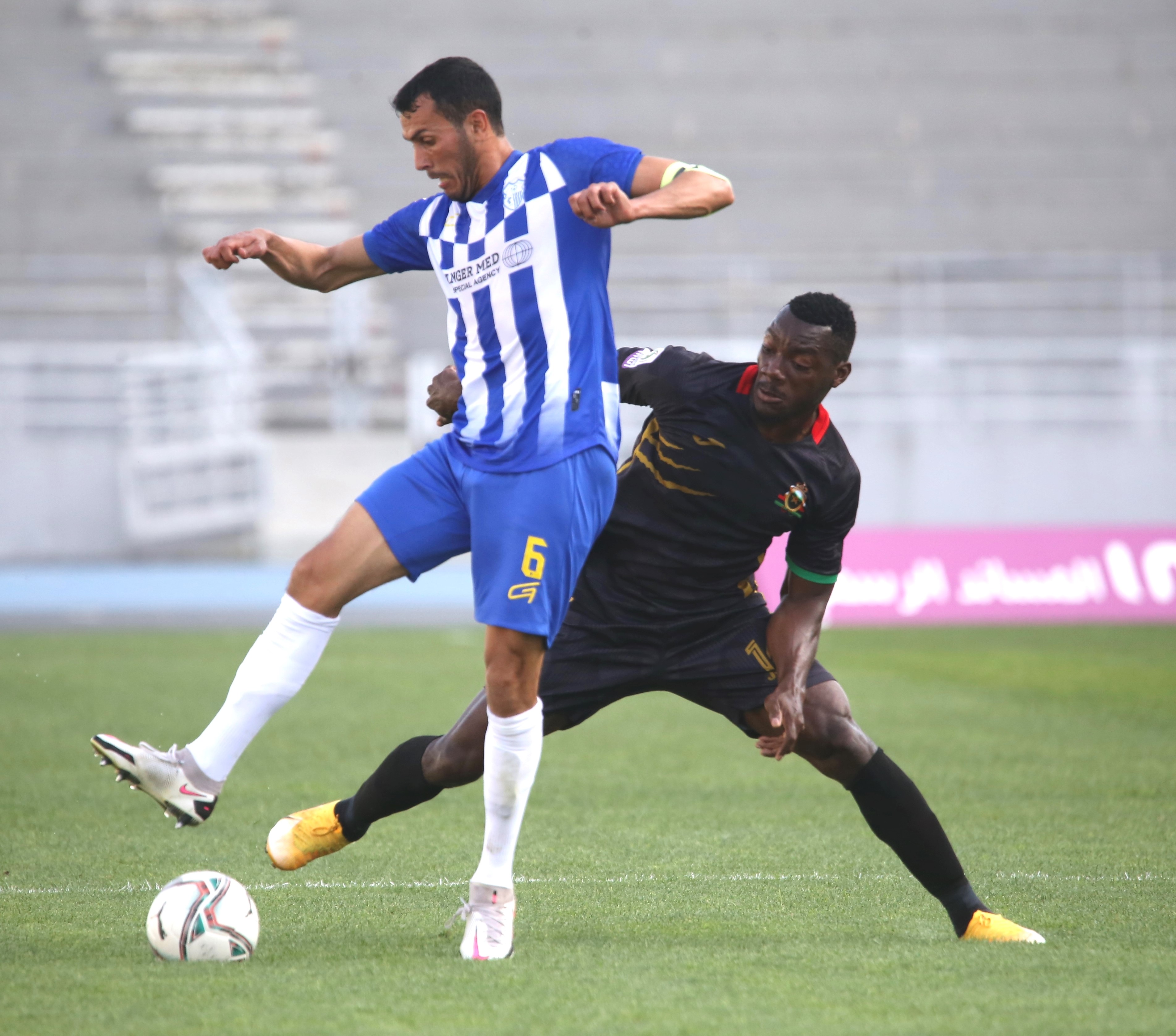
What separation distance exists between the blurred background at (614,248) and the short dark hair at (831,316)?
9.98m

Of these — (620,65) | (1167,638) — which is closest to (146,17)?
(620,65)

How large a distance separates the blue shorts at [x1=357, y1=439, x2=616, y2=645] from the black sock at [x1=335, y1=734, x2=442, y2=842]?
2.14ft

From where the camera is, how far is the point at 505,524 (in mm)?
3723

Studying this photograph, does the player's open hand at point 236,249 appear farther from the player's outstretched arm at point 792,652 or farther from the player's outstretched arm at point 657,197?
the player's outstretched arm at point 792,652

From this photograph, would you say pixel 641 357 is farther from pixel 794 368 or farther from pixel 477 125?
pixel 477 125

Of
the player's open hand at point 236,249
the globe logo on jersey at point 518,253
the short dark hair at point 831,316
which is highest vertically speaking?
the player's open hand at point 236,249

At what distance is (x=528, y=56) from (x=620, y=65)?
1367 mm

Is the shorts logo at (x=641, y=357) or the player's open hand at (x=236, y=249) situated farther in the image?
the shorts logo at (x=641, y=357)

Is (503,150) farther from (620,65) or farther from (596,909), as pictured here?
(620,65)

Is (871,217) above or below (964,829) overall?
above

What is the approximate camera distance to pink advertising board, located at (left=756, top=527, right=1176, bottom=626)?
12867mm

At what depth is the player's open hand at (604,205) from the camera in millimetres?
3441

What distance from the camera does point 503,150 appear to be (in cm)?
385

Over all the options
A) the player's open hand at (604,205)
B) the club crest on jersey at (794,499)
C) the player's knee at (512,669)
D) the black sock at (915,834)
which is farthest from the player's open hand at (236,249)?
the black sock at (915,834)
